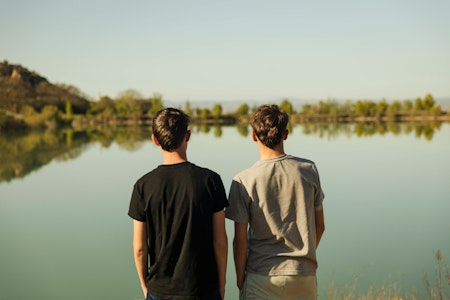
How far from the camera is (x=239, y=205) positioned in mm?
1724

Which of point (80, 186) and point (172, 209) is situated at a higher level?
point (172, 209)

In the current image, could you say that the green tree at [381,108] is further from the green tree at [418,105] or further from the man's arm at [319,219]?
the man's arm at [319,219]

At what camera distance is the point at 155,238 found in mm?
1717

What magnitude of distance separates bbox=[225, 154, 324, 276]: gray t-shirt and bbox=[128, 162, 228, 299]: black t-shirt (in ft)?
0.40

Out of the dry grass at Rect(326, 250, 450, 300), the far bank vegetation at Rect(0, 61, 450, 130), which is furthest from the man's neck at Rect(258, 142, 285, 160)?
the far bank vegetation at Rect(0, 61, 450, 130)

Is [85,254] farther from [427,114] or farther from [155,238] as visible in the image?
[427,114]

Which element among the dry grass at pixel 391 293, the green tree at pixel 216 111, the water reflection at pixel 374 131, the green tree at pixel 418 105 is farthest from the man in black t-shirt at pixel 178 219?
the green tree at pixel 418 105

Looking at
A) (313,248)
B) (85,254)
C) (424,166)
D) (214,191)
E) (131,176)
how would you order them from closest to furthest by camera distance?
(214,191) → (313,248) → (85,254) → (131,176) → (424,166)

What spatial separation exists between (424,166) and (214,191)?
14460 mm

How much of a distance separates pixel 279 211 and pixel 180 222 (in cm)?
40

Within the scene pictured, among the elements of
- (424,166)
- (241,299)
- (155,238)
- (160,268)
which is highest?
(155,238)

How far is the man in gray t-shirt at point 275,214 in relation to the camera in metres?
1.72

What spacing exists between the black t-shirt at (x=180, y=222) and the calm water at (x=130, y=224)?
2.86 metres

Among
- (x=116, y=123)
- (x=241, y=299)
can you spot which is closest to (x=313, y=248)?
(x=241, y=299)
